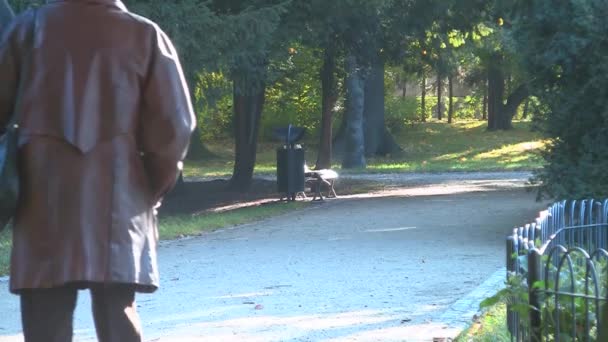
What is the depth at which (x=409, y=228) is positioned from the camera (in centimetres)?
1617

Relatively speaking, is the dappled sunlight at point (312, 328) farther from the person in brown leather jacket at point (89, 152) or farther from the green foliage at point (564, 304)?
the person in brown leather jacket at point (89, 152)

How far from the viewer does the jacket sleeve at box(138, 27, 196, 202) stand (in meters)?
4.29

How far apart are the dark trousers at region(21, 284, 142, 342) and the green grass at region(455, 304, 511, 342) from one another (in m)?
3.13

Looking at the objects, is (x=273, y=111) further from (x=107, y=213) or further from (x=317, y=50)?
(x=107, y=213)

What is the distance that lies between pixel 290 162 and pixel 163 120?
694 inches

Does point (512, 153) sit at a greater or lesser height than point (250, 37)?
lesser

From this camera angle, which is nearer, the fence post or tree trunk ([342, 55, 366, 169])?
the fence post

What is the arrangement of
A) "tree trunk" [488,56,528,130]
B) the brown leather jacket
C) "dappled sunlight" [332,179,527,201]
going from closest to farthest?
the brown leather jacket < "dappled sunlight" [332,179,527,201] < "tree trunk" [488,56,528,130]

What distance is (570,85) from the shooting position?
42.9 feet

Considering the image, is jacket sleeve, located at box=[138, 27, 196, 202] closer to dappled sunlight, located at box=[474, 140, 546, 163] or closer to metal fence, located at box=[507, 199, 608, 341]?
metal fence, located at box=[507, 199, 608, 341]

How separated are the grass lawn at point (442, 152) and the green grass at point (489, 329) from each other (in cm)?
2512

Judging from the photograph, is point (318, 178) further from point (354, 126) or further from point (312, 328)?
point (354, 126)

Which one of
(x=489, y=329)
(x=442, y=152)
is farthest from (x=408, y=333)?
(x=442, y=152)

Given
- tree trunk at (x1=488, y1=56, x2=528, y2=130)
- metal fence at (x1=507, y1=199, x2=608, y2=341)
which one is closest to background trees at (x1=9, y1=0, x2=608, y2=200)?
metal fence at (x1=507, y1=199, x2=608, y2=341)
